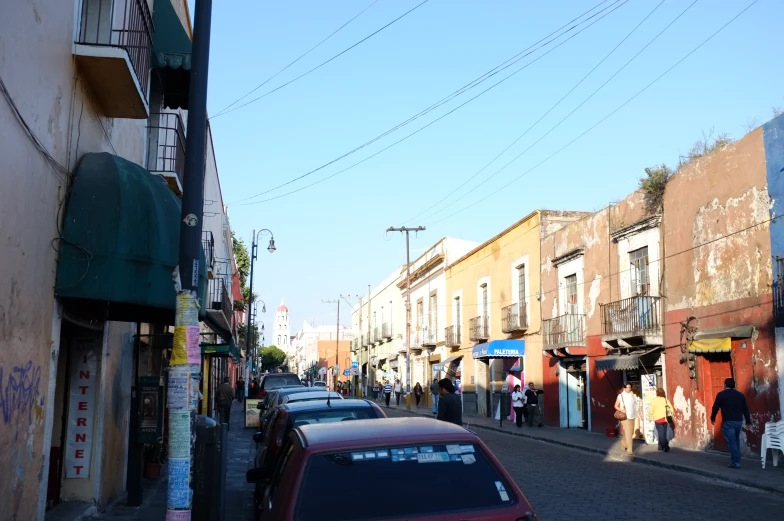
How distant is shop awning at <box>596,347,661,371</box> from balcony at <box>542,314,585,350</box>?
347 centimetres

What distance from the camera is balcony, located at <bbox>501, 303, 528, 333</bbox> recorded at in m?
30.1

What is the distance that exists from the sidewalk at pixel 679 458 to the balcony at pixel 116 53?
35.9 ft

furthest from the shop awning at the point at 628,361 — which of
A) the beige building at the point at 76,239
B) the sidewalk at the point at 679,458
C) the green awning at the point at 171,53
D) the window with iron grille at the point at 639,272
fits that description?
the green awning at the point at 171,53

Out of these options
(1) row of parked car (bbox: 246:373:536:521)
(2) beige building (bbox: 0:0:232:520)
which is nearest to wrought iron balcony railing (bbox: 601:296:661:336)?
(2) beige building (bbox: 0:0:232:520)

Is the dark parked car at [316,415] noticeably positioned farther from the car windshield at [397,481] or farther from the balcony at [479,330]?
the balcony at [479,330]

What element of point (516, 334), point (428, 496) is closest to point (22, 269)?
point (428, 496)

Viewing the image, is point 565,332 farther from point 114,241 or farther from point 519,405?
point 114,241

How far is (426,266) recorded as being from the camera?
46.7 meters

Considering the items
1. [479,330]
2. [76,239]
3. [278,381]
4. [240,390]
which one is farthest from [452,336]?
[76,239]

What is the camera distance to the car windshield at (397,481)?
4.28m

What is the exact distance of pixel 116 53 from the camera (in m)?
8.38

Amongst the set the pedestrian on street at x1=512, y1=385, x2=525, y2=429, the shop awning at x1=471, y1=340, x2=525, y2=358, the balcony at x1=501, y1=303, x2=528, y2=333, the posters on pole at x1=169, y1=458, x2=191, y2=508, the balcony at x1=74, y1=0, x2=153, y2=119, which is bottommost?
the pedestrian on street at x1=512, y1=385, x2=525, y2=429

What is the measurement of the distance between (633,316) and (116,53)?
16.7 meters

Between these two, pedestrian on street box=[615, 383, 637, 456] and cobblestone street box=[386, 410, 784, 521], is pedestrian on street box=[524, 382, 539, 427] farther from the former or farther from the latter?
cobblestone street box=[386, 410, 784, 521]
